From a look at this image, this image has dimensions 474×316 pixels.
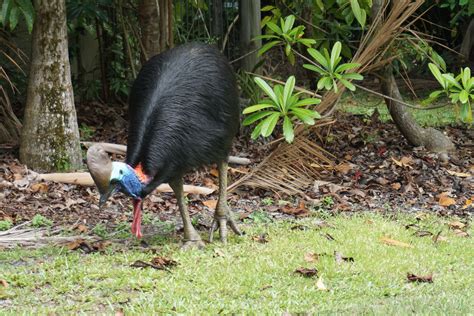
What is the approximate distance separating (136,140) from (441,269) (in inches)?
80.2

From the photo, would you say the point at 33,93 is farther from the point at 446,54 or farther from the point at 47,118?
the point at 446,54

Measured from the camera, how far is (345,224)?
578cm

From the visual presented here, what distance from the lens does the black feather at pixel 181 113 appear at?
4789 millimetres

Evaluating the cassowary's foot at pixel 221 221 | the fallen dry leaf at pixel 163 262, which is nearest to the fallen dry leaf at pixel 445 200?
the cassowary's foot at pixel 221 221

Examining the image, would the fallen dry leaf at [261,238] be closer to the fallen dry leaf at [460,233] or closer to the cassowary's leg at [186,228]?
the cassowary's leg at [186,228]

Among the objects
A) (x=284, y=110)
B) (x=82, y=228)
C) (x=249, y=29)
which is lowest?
(x=82, y=228)

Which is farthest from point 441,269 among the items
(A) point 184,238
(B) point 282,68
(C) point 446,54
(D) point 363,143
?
(C) point 446,54

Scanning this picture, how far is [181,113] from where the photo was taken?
4.94 metres

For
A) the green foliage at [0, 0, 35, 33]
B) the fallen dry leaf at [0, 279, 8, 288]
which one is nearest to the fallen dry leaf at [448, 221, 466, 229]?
the fallen dry leaf at [0, 279, 8, 288]

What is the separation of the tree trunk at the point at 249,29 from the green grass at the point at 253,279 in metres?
3.45

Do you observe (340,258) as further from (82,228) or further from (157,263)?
(82,228)

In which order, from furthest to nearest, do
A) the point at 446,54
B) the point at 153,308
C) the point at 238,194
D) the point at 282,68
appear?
the point at 446,54 < the point at 282,68 < the point at 238,194 < the point at 153,308

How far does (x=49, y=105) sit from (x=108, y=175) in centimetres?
290

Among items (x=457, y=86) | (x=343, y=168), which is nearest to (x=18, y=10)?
(x=343, y=168)
